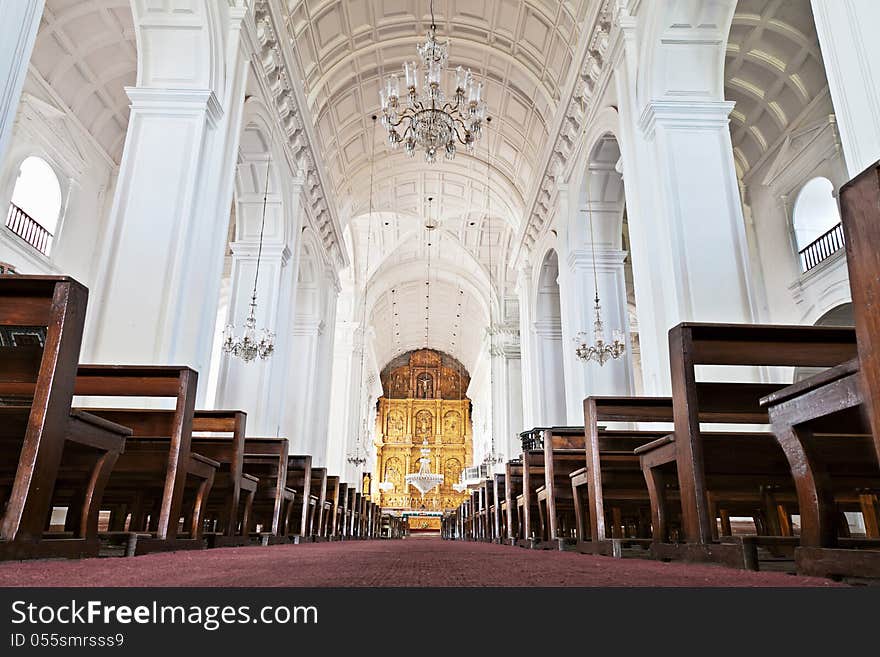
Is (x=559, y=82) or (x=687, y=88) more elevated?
(x=559, y=82)

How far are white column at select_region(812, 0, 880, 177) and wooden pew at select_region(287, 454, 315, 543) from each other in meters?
4.93

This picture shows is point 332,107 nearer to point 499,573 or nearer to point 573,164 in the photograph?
point 573,164

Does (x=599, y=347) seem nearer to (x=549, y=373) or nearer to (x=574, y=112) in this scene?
(x=574, y=112)

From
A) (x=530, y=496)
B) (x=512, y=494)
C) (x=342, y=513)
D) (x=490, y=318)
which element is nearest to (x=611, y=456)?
(x=530, y=496)

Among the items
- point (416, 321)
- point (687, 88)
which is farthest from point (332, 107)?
point (416, 321)

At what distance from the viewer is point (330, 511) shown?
310 inches

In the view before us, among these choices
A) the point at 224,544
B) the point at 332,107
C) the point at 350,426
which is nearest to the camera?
the point at 224,544

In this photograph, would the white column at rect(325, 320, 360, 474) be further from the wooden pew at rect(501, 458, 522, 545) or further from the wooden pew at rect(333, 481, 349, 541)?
the wooden pew at rect(501, 458, 522, 545)

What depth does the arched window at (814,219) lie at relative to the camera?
862 centimetres

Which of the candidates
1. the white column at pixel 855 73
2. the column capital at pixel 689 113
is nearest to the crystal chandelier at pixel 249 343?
the column capital at pixel 689 113

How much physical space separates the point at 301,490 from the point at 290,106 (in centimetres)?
503

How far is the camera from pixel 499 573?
142 cm
